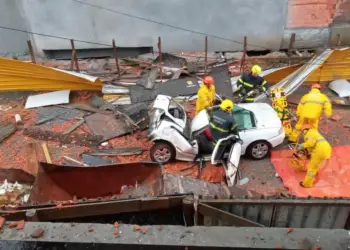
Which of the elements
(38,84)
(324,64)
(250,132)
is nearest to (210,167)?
(250,132)

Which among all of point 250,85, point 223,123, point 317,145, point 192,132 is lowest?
point 192,132

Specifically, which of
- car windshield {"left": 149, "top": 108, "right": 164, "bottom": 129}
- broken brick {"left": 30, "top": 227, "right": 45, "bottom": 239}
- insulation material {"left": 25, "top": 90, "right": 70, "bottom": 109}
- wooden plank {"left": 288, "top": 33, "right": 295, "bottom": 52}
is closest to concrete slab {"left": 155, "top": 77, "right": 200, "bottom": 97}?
car windshield {"left": 149, "top": 108, "right": 164, "bottom": 129}

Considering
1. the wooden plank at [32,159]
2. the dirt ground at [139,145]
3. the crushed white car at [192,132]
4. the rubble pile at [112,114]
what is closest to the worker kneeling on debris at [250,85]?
the rubble pile at [112,114]

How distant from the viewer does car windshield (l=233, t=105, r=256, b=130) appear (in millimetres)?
8750

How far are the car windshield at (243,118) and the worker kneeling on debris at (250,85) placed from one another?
126 centimetres

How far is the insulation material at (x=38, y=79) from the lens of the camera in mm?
10766

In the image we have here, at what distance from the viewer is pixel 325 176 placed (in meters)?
8.55

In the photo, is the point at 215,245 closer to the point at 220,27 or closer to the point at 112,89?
the point at 112,89

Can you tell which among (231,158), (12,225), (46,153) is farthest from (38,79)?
(12,225)

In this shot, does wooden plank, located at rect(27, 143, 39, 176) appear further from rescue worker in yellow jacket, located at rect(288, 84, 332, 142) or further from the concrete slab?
rescue worker in yellow jacket, located at rect(288, 84, 332, 142)

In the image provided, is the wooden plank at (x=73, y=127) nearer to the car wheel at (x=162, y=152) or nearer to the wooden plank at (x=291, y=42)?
the car wheel at (x=162, y=152)

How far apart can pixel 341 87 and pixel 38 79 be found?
8861 mm

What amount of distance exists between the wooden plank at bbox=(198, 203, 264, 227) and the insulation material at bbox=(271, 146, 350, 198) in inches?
152

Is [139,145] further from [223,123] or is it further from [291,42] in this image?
[291,42]
